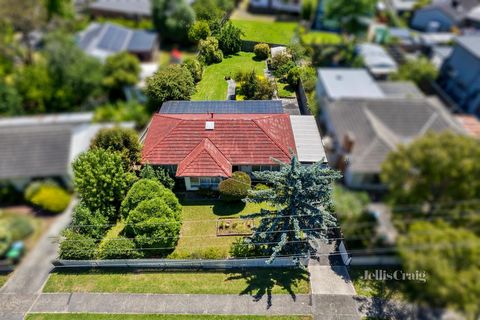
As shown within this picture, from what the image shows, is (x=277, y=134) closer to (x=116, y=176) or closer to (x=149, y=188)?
(x=149, y=188)

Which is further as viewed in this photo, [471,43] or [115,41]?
[115,41]

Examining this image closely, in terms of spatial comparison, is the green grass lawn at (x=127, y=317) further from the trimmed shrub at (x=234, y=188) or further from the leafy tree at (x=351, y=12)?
the leafy tree at (x=351, y=12)

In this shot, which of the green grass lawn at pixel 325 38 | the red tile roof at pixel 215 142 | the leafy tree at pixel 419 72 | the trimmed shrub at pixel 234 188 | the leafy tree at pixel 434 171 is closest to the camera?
the leafy tree at pixel 419 72

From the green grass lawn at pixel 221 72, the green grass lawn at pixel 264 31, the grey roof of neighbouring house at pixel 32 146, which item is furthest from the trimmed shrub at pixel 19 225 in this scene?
the green grass lawn at pixel 264 31

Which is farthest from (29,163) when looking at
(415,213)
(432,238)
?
(432,238)

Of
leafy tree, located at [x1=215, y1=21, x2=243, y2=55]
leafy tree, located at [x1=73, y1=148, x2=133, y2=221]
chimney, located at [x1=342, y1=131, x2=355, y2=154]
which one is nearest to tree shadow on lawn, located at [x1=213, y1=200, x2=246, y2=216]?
leafy tree, located at [x1=73, y1=148, x2=133, y2=221]

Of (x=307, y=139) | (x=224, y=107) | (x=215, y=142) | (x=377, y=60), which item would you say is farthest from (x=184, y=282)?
(x=377, y=60)

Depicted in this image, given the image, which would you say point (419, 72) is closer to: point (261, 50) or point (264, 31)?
point (261, 50)
